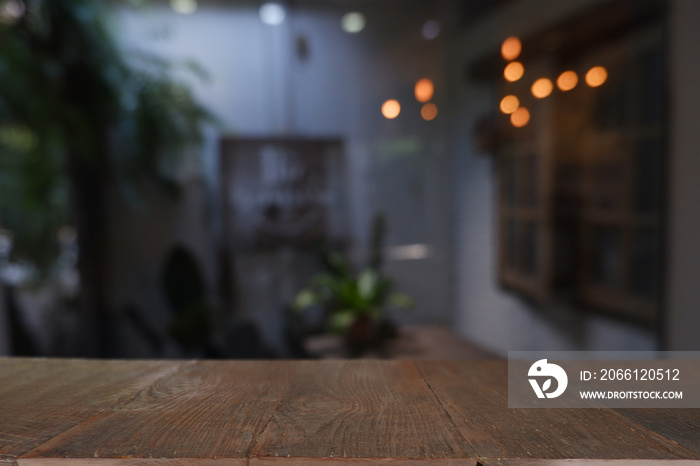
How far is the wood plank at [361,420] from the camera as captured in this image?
450mm

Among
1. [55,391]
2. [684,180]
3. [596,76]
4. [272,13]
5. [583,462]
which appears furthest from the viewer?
[272,13]

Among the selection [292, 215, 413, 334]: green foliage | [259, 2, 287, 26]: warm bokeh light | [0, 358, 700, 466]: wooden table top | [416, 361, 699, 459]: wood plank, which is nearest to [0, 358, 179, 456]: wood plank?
[0, 358, 700, 466]: wooden table top

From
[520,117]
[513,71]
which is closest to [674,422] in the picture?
[520,117]

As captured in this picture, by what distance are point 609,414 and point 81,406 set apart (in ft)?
2.12

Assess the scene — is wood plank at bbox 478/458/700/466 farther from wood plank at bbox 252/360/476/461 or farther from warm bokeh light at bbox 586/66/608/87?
warm bokeh light at bbox 586/66/608/87

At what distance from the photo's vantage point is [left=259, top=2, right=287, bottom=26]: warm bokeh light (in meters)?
2.41

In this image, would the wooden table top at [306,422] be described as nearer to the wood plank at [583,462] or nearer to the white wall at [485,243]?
the wood plank at [583,462]

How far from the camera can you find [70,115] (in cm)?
231

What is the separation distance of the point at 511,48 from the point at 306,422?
2.33m

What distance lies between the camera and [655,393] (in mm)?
592

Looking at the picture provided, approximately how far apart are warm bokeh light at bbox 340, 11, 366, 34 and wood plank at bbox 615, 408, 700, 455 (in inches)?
91.0

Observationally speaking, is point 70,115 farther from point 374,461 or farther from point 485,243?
point 374,461

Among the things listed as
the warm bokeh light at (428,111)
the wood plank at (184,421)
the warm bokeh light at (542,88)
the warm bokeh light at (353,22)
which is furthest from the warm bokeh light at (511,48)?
the wood plank at (184,421)

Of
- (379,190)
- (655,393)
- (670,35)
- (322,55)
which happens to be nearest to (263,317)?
(379,190)
